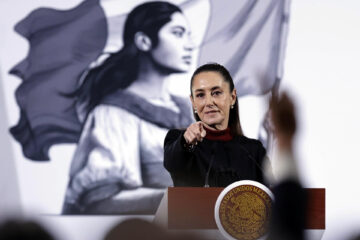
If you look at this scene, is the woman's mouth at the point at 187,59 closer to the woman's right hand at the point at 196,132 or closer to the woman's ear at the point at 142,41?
the woman's ear at the point at 142,41

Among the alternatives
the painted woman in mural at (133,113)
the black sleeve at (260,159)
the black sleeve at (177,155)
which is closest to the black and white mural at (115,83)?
the painted woman in mural at (133,113)

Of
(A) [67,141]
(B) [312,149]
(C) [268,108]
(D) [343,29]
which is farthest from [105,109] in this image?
(C) [268,108]

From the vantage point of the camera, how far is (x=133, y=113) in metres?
5.05

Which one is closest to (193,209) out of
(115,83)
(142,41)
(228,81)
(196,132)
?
(196,132)

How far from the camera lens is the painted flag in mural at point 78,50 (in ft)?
16.7

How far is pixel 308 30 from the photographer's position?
5.09 meters

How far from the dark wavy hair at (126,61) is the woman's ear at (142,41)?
0.9 inches

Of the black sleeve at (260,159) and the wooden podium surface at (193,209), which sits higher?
the wooden podium surface at (193,209)

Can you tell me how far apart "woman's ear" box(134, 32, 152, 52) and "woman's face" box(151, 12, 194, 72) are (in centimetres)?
5

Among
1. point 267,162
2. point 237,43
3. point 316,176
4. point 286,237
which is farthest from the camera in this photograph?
point 237,43

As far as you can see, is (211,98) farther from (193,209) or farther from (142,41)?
(142,41)

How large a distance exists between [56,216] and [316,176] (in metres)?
1.89

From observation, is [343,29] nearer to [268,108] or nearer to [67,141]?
[67,141]

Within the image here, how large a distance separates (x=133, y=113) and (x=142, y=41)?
578 mm
